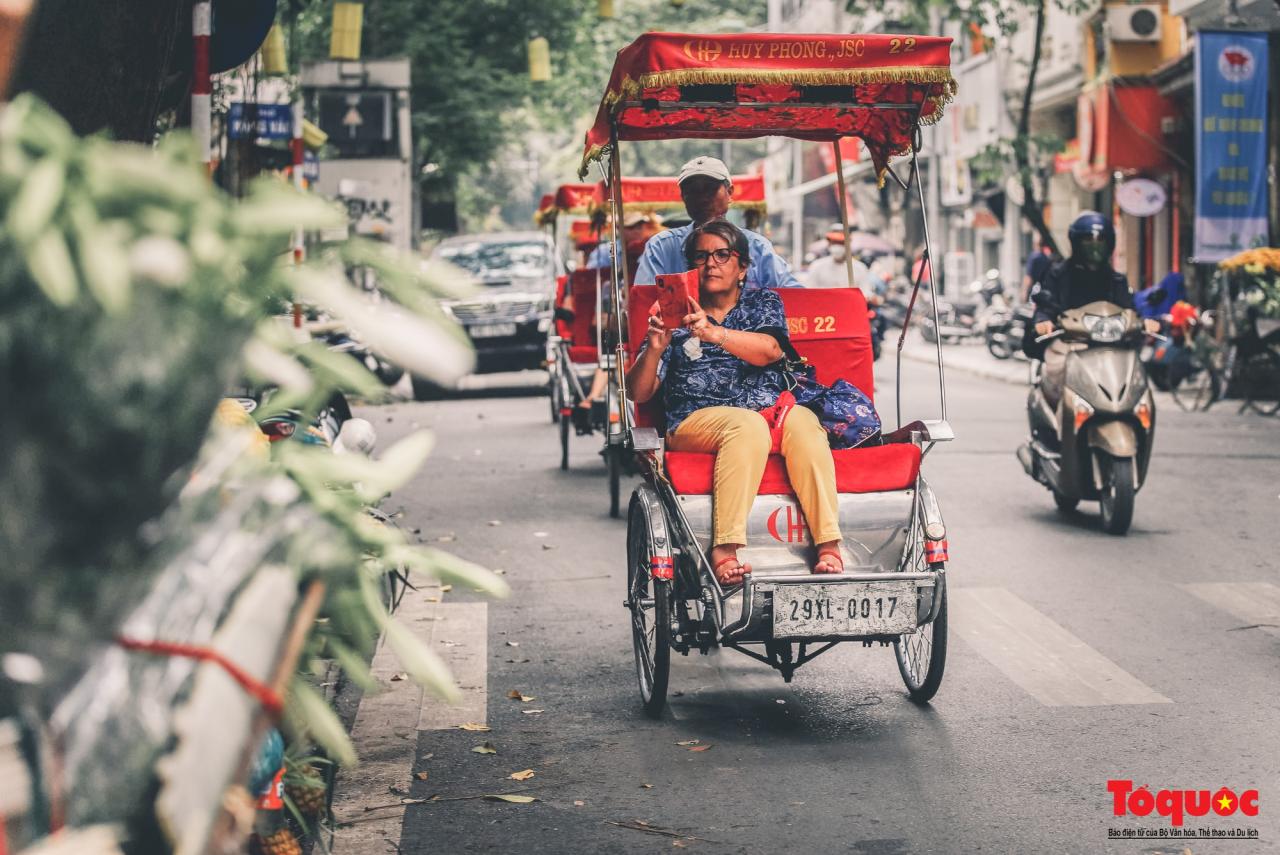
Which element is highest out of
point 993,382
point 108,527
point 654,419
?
point 108,527

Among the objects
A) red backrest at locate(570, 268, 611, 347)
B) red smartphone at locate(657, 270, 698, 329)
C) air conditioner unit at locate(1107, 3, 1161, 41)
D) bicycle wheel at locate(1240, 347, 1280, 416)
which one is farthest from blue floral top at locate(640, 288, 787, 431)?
air conditioner unit at locate(1107, 3, 1161, 41)

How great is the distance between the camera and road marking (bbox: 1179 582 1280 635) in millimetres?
7242

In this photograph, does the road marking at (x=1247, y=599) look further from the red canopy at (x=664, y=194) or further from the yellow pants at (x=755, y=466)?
the red canopy at (x=664, y=194)

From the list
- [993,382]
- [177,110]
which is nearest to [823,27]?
[993,382]

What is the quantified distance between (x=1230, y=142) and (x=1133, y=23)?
5.53 m

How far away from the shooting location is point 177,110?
342 inches

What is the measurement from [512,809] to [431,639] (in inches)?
93.8

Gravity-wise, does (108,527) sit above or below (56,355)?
below

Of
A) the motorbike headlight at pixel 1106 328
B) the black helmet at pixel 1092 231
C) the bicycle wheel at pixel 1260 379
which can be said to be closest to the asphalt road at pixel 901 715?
the motorbike headlight at pixel 1106 328

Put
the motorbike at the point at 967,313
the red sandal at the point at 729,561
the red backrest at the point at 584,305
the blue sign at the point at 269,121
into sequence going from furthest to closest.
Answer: the motorbike at the point at 967,313 → the blue sign at the point at 269,121 → the red backrest at the point at 584,305 → the red sandal at the point at 729,561

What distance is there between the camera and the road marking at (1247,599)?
7.24 m

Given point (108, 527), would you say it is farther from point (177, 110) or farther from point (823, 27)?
point (823, 27)

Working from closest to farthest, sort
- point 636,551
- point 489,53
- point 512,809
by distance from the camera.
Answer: point 512,809 < point 636,551 < point 489,53

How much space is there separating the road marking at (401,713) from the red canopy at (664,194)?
585cm
